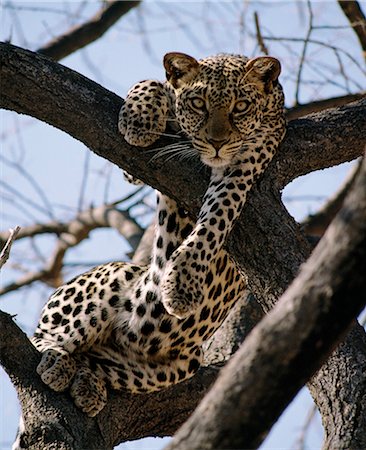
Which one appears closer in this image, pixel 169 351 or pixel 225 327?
pixel 169 351

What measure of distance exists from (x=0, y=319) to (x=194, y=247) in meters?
1.06

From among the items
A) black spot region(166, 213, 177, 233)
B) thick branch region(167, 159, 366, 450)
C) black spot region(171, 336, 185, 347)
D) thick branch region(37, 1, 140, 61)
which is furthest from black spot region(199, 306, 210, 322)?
thick branch region(37, 1, 140, 61)

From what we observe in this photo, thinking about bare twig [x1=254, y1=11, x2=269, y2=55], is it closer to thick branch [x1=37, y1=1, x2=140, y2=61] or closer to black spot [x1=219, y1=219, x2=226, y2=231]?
thick branch [x1=37, y1=1, x2=140, y2=61]

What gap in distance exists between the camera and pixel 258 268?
219 inches

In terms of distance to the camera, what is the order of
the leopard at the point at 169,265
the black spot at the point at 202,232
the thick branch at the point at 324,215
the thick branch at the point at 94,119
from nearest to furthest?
the black spot at the point at 202,232 < the thick branch at the point at 94,119 < the leopard at the point at 169,265 < the thick branch at the point at 324,215

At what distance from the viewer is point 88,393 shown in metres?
5.70

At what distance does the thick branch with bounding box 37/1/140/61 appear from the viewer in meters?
9.15

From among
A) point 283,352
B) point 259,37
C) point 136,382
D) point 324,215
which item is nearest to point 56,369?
point 136,382

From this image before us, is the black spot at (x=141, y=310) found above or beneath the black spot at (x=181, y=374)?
above

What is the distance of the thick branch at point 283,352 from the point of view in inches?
124

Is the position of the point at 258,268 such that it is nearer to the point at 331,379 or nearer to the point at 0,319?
the point at 331,379

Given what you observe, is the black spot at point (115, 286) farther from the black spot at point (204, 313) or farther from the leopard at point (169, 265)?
the black spot at point (204, 313)

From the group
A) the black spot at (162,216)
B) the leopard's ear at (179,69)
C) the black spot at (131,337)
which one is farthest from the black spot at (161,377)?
the leopard's ear at (179,69)

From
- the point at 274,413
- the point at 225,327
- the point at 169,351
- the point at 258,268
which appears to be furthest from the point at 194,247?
the point at 274,413
